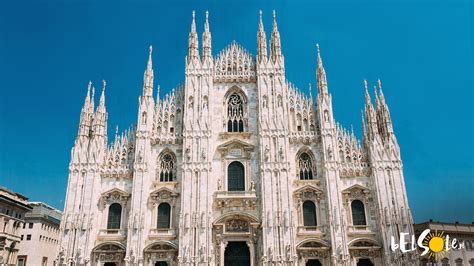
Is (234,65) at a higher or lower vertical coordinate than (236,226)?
higher

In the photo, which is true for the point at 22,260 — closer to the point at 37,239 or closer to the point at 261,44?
the point at 37,239

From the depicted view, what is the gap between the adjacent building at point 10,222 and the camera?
37.9m

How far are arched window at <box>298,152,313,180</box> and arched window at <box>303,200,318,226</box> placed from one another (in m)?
2.09

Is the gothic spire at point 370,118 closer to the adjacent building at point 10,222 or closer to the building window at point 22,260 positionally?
the adjacent building at point 10,222

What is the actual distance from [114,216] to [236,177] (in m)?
9.94

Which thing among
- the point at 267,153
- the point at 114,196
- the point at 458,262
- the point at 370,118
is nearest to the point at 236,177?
the point at 267,153

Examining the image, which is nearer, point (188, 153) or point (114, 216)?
point (114, 216)

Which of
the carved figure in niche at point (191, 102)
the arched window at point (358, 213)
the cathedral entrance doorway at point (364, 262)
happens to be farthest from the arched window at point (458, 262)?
the carved figure in niche at point (191, 102)

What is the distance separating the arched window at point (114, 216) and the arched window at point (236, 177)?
28.6 ft

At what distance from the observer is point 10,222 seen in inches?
1549

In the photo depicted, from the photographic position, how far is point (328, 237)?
29359mm

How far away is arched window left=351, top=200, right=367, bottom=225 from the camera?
3031 cm

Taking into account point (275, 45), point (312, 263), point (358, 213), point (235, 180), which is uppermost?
point (275, 45)

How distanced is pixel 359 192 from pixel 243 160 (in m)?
9.42
